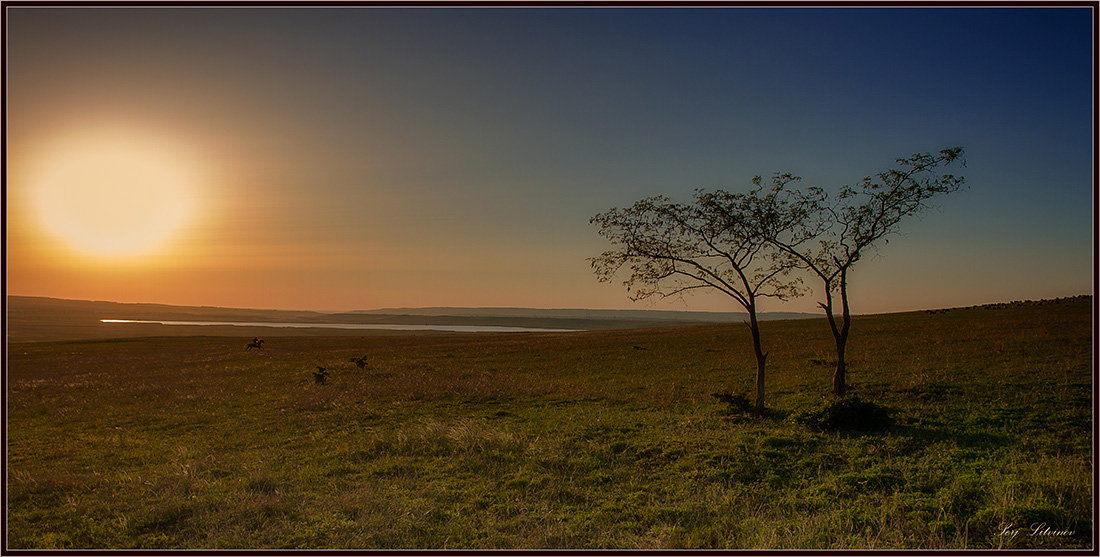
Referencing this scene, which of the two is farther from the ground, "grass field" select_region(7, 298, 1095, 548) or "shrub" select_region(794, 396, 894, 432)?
"shrub" select_region(794, 396, 894, 432)

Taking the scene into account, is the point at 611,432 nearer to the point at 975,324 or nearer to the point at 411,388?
the point at 411,388

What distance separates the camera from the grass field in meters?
11.3

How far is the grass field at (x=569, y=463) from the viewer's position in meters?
11.3

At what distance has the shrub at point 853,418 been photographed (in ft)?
62.1

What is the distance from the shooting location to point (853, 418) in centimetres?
1903

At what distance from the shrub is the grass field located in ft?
2.30

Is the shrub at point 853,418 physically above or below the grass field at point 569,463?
above

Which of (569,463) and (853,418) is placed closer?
(569,463)

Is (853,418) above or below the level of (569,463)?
above

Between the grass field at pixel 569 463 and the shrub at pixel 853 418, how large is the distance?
700 millimetres

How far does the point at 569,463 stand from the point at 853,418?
9.60 metres

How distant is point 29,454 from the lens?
67.4ft

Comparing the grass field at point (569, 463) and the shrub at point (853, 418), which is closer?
the grass field at point (569, 463)

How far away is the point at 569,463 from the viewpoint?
16.3 meters
